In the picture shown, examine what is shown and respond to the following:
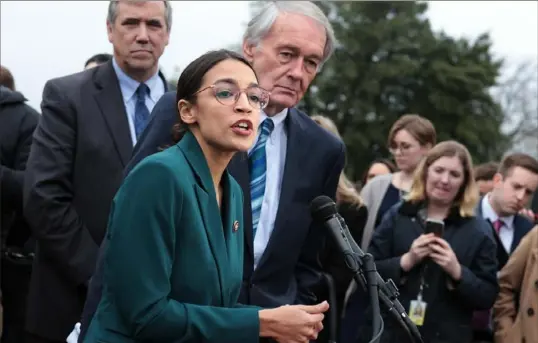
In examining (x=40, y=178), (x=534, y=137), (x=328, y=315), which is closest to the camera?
(x=40, y=178)

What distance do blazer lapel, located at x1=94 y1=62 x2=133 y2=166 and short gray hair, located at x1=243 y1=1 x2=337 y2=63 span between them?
84 centimetres

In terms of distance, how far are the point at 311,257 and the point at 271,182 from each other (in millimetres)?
423

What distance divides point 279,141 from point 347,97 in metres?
46.5

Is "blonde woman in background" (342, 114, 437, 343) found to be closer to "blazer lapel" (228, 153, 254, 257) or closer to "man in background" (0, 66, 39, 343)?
"man in background" (0, 66, 39, 343)

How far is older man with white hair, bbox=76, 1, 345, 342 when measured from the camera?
3.55 metres

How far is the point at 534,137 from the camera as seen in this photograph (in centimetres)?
5659

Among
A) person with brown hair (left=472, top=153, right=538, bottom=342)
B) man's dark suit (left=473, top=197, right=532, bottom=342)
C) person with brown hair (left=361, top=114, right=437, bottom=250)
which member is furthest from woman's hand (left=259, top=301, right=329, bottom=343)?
person with brown hair (left=472, top=153, right=538, bottom=342)

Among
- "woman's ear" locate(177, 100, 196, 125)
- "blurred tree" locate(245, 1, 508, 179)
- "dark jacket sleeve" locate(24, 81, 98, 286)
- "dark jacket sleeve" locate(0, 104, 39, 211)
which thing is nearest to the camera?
"woman's ear" locate(177, 100, 196, 125)

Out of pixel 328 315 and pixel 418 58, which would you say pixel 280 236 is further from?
pixel 418 58

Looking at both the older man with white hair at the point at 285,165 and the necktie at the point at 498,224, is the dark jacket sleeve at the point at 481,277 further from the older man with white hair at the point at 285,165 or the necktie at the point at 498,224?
the older man with white hair at the point at 285,165

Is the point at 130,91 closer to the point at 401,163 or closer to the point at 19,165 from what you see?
the point at 19,165

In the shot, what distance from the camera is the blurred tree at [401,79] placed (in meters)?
49.5

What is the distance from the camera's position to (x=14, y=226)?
5.52 metres

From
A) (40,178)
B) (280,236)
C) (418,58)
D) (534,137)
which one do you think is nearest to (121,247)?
(280,236)
